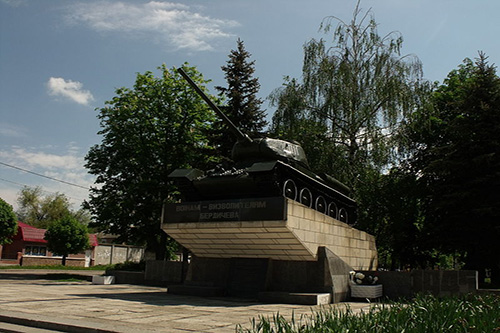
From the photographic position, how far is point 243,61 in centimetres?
2808

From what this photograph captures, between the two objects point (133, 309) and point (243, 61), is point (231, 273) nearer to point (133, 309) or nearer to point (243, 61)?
point (133, 309)

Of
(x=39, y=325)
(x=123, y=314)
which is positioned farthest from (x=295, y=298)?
(x=39, y=325)

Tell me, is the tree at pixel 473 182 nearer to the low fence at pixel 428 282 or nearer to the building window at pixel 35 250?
the low fence at pixel 428 282

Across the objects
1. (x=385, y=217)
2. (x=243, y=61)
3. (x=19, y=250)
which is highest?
(x=243, y=61)

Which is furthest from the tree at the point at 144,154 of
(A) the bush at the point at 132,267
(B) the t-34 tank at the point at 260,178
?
(B) the t-34 tank at the point at 260,178

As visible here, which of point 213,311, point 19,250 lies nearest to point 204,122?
point 213,311

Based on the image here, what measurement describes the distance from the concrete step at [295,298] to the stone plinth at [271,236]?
52.9 inches

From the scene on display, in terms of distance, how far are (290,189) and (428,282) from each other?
494 cm

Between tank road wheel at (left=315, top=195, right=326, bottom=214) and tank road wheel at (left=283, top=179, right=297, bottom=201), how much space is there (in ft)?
Answer: 6.13

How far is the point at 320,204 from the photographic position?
16734 millimetres

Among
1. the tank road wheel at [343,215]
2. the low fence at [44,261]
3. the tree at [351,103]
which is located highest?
the tree at [351,103]

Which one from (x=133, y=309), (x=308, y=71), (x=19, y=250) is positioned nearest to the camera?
(x=133, y=309)

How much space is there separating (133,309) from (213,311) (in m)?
1.73

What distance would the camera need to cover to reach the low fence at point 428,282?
13.4 metres
